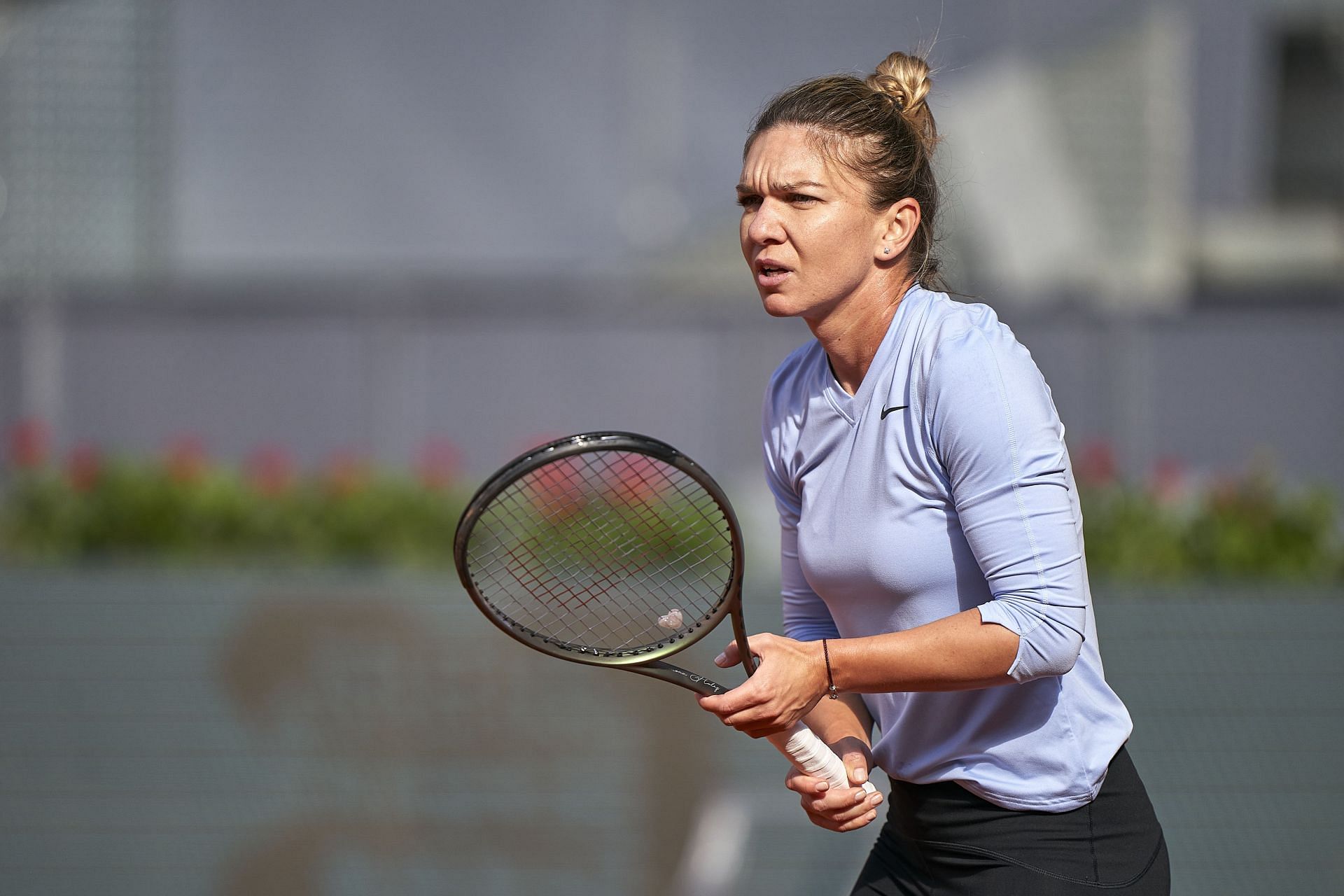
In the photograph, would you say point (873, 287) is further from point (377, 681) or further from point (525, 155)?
point (525, 155)

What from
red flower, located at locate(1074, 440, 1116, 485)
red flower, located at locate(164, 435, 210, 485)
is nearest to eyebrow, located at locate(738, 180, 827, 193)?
red flower, located at locate(1074, 440, 1116, 485)

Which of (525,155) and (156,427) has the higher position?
(525,155)

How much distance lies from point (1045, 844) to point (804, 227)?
812mm

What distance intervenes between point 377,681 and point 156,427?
2654mm

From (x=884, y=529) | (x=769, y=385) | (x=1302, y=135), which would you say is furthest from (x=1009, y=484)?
(x=1302, y=135)

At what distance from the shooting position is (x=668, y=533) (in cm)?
248

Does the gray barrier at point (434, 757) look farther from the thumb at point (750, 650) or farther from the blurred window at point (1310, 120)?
the blurred window at point (1310, 120)

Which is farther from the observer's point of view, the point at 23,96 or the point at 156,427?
the point at 23,96

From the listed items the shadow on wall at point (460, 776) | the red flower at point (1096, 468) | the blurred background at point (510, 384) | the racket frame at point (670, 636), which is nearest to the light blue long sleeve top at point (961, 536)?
the racket frame at point (670, 636)

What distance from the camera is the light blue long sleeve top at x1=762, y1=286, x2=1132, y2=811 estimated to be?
1.56 m

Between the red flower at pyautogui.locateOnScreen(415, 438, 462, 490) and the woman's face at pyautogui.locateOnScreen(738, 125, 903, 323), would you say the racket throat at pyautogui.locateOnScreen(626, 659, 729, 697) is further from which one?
the red flower at pyautogui.locateOnScreen(415, 438, 462, 490)

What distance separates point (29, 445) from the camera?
18.4 ft

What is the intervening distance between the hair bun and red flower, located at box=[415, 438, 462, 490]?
3.70 metres

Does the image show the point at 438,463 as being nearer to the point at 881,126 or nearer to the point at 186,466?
the point at 186,466
